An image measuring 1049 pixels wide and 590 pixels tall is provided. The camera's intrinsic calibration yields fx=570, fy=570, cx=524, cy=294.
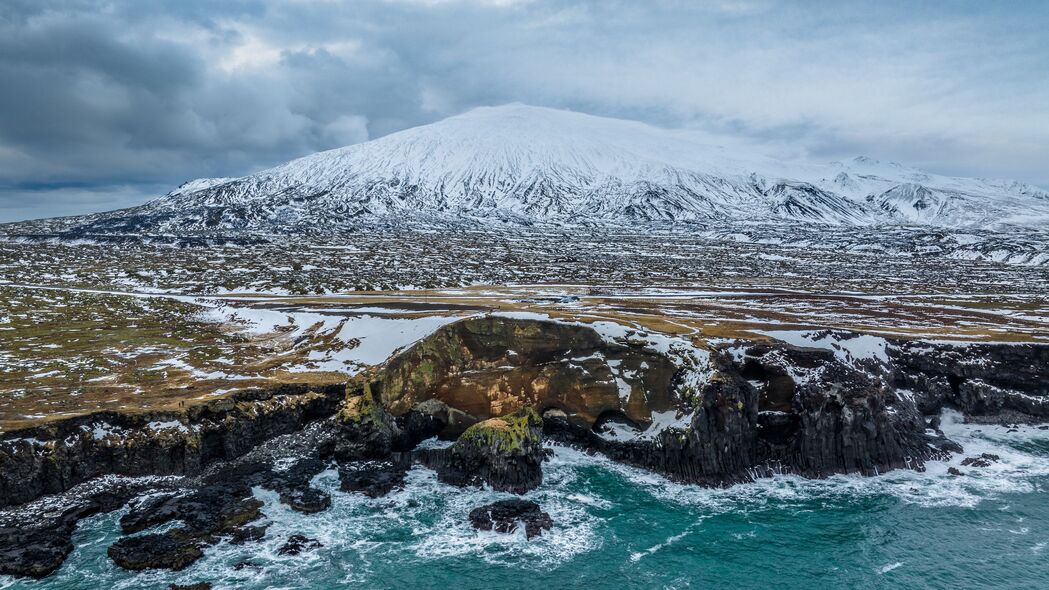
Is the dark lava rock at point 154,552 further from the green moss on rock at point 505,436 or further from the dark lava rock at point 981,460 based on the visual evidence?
the dark lava rock at point 981,460

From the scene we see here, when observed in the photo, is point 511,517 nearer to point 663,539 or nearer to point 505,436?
point 505,436

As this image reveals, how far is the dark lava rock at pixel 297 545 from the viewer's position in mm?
26000

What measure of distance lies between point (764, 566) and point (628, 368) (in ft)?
52.6

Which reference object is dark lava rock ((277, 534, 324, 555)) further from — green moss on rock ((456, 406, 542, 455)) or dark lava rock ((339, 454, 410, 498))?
green moss on rock ((456, 406, 542, 455))

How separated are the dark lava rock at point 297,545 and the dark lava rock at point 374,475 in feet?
15.8

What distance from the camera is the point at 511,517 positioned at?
29422 millimetres

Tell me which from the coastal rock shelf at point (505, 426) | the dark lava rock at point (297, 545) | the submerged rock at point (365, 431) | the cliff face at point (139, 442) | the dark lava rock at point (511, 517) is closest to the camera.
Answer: the dark lava rock at point (297, 545)

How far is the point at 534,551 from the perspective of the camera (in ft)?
87.7

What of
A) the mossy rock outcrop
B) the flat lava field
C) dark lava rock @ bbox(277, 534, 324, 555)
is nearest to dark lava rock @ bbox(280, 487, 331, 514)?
dark lava rock @ bbox(277, 534, 324, 555)

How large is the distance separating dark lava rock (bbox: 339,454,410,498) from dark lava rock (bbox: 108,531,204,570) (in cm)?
839

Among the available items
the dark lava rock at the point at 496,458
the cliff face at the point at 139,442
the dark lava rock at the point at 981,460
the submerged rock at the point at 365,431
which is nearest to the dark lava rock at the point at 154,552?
the cliff face at the point at 139,442

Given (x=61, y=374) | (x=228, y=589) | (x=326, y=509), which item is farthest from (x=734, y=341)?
(x=61, y=374)

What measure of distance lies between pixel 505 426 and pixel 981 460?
97.1ft

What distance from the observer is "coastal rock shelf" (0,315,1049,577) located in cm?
2808
